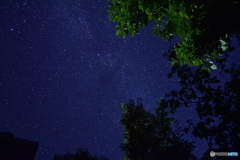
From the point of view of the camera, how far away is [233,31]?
4410 mm

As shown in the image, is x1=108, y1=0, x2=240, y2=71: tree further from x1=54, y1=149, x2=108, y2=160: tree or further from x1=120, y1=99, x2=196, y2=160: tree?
x1=54, y1=149, x2=108, y2=160: tree

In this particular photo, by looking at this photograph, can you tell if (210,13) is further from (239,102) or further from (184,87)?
(239,102)

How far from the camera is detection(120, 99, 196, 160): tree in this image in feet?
62.4

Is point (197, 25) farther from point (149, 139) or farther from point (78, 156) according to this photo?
point (78, 156)

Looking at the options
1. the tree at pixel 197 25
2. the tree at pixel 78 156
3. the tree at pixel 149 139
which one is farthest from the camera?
the tree at pixel 78 156

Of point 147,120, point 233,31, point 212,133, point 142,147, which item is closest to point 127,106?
point 147,120

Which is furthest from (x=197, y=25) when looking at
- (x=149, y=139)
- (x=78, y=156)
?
(x=78, y=156)

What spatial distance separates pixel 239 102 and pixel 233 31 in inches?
106

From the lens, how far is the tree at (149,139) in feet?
62.4

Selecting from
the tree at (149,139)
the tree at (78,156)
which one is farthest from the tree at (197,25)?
the tree at (78,156)

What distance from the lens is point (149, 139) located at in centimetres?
1991

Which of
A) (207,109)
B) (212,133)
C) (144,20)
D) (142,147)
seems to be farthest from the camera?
(142,147)

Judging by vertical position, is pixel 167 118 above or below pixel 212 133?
above

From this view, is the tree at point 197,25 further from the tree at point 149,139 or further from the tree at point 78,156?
the tree at point 78,156
